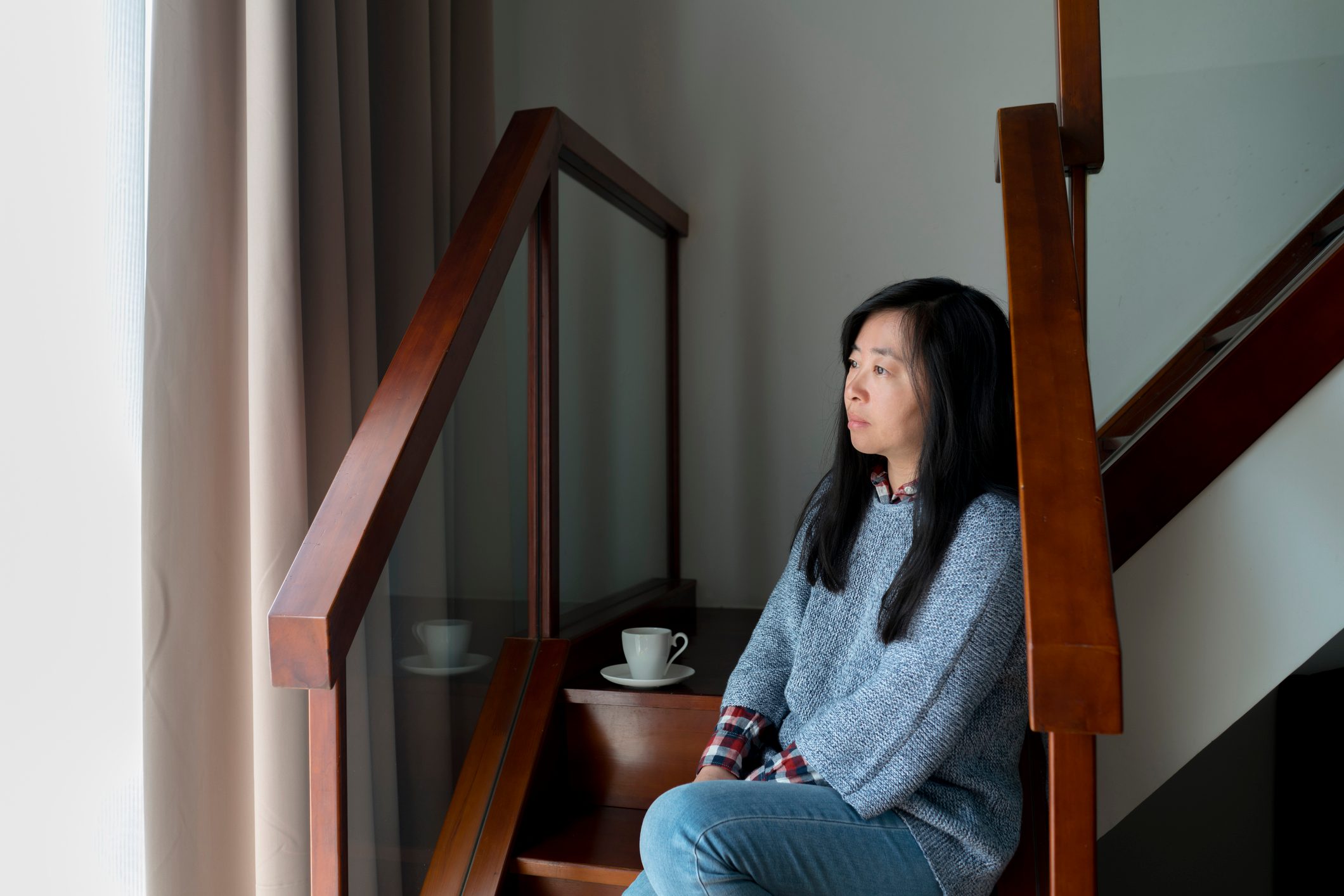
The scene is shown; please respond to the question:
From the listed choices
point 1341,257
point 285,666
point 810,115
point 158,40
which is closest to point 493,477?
point 285,666

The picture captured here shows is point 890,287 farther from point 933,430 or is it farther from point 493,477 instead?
point 493,477

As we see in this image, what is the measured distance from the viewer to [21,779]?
1.17 metres

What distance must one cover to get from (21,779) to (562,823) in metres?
0.72

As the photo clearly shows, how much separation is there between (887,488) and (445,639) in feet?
2.07

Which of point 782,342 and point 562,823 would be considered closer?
point 562,823

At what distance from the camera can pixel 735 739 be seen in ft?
4.17

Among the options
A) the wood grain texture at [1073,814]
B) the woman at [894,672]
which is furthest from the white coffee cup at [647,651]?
the wood grain texture at [1073,814]

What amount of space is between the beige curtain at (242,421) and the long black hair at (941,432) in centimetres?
56

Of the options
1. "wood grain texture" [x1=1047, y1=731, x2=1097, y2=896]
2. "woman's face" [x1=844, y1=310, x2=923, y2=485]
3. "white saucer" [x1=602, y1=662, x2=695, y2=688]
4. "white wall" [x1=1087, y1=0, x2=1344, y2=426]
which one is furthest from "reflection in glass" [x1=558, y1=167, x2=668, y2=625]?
"wood grain texture" [x1=1047, y1=731, x2=1097, y2=896]

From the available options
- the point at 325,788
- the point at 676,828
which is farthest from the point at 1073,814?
the point at 325,788

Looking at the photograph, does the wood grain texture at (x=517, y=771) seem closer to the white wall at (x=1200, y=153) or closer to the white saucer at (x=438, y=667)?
the white saucer at (x=438, y=667)

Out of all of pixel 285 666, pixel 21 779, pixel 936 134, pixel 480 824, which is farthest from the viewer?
pixel 936 134

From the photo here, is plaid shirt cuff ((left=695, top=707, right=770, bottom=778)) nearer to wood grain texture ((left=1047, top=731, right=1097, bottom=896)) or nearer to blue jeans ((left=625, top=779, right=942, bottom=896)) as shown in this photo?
blue jeans ((left=625, top=779, right=942, bottom=896))

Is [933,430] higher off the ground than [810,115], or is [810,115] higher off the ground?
[810,115]
